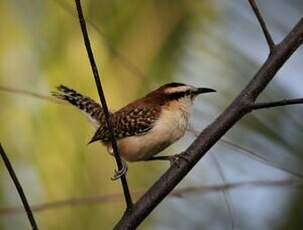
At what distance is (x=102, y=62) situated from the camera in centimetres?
153

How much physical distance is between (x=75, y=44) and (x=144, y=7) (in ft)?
0.62

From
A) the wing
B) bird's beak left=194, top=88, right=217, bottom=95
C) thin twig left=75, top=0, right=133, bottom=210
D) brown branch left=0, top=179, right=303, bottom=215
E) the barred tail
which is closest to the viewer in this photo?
thin twig left=75, top=0, right=133, bottom=210

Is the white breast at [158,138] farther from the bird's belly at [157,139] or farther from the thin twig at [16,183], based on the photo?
the thin twig at [16,183]

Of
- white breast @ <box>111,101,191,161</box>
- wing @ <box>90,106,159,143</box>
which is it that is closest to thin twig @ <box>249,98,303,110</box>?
white breast @ <box>111,101,191,161</box>

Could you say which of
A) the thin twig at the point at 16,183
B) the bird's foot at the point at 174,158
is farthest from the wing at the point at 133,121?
the thin twig at the point at 16,183

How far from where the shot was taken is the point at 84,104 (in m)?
1.84

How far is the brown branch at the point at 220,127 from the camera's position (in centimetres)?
119

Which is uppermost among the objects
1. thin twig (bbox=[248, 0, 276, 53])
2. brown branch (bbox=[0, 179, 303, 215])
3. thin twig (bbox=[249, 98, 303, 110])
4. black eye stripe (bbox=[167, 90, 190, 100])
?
thin twig (bbox=[248, 0, 276, 53])

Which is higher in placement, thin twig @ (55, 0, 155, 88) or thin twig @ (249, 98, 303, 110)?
thin twig @ (249, 98, 303, 110)

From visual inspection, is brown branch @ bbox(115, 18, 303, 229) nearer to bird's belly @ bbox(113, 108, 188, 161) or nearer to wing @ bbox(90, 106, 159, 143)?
bird's belly @ bbox(113, 108, 188, 161)

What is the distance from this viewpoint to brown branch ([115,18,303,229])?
1.19 meters

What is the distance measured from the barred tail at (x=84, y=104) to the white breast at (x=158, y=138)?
0.10 m

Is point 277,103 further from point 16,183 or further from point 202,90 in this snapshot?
point 202,90

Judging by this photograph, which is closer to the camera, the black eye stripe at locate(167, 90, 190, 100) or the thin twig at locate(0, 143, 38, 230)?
the thin twig at locate(0, 143, 38, 230)
